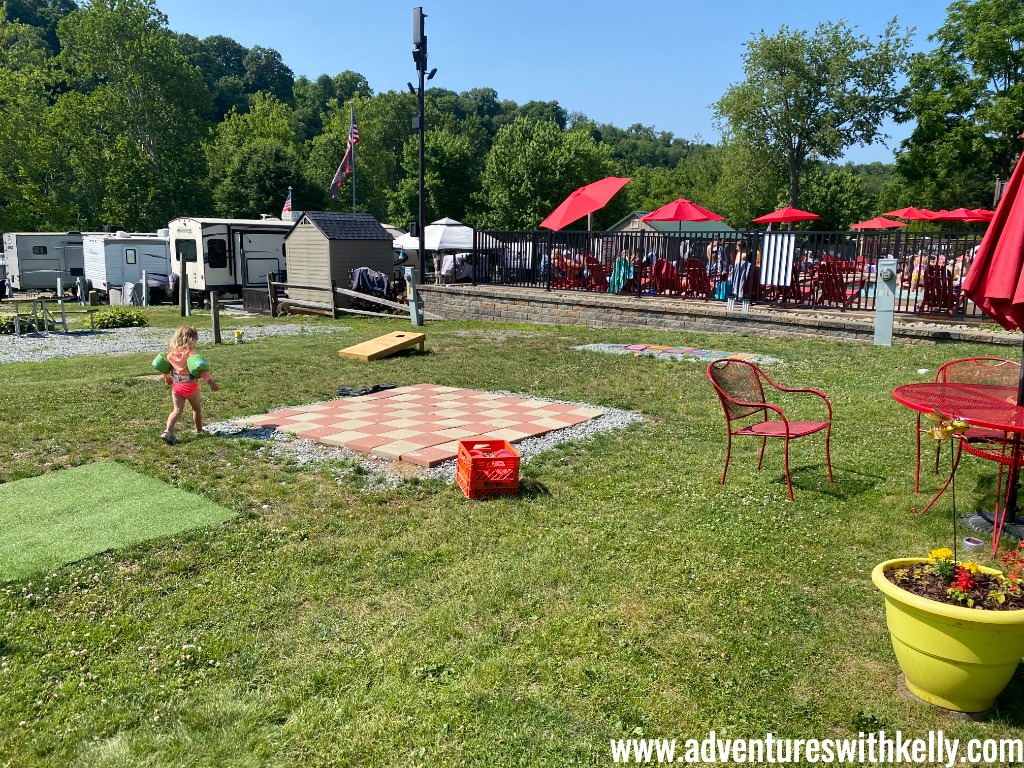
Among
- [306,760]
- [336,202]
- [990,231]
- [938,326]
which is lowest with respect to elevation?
[306,760]

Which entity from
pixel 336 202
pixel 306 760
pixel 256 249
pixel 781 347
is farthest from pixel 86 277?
pixel 336 202

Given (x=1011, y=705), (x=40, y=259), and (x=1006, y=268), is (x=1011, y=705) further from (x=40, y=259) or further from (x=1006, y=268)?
(x=40, y=259)

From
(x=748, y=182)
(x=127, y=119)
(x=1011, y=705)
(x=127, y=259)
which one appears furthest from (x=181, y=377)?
(x=127, y=119)

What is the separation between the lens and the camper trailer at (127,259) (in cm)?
2625

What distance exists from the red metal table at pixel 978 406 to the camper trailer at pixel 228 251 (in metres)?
22.6

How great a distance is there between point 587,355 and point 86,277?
24.6 m

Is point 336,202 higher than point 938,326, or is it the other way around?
point 336,202

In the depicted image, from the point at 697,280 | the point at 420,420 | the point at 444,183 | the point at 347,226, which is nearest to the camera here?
the point at 420,420

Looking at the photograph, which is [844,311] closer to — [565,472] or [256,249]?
[565,472]

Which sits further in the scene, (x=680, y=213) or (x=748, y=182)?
(x=748, y=182)

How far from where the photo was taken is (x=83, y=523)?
191 inches

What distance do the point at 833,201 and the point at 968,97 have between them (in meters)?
27.9

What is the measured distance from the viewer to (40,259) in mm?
29016

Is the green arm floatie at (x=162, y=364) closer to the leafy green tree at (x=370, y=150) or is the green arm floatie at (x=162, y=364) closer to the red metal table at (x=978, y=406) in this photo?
the red metal table at (x=978, y=406)
